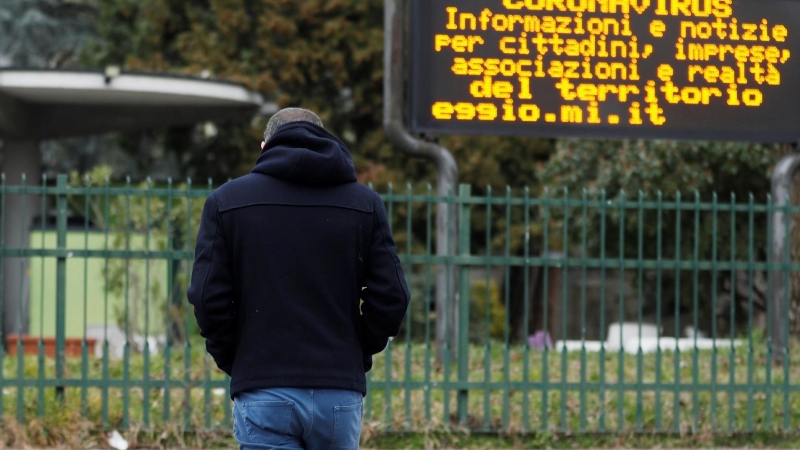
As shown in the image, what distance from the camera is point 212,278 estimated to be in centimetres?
369

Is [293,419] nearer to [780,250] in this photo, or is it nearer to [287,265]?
[287,265]

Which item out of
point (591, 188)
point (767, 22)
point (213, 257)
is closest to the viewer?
point (213, 257)

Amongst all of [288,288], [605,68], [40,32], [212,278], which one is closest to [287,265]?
[288,288]

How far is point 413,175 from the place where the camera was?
22578mm

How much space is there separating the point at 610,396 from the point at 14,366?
4434 mm

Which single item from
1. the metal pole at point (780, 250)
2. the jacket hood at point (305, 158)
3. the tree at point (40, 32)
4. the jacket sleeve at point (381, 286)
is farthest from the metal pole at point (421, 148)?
the tree at point (40, 32)

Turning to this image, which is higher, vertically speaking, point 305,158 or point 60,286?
point 305,158

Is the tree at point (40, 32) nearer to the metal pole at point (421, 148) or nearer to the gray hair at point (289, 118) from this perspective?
the metal pole at point (421, 148)

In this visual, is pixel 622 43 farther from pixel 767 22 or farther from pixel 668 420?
pixel 668 420

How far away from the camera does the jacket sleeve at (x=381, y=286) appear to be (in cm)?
381

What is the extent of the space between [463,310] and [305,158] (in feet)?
13.7

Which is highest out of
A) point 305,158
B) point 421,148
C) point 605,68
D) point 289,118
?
point 605,68

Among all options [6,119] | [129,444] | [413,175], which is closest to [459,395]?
[129,444]

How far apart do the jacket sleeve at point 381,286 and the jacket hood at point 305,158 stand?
0.18 m
